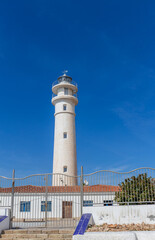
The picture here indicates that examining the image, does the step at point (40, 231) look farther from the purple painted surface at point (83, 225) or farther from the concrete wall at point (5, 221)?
the purple painted surface at point (83, 225)

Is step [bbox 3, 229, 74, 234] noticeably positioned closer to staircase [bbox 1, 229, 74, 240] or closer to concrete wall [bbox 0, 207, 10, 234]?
staircase [bbox 1, 229, 74, 240]

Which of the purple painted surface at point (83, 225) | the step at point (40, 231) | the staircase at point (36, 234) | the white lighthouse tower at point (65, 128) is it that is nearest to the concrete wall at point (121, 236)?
the purple painted surface at point (83, 225)

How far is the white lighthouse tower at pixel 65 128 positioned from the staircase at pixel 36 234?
1601 centimetres

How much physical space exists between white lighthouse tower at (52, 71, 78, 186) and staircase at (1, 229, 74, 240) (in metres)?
16.0

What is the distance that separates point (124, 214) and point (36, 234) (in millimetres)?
3554

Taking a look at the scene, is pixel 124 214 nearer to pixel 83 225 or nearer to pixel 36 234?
pixel 83 225

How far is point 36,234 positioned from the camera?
1044 cm

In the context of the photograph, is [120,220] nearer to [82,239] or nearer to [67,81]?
[82,239]

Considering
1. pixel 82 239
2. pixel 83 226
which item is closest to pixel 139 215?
pixel 83 226

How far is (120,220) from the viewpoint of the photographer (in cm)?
1075

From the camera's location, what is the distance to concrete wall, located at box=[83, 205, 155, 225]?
1057 cm

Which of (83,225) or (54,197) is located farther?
(54,197)

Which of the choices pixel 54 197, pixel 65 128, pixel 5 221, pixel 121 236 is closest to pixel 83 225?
→ pixel 121 236

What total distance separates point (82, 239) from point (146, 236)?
72.2 inches
